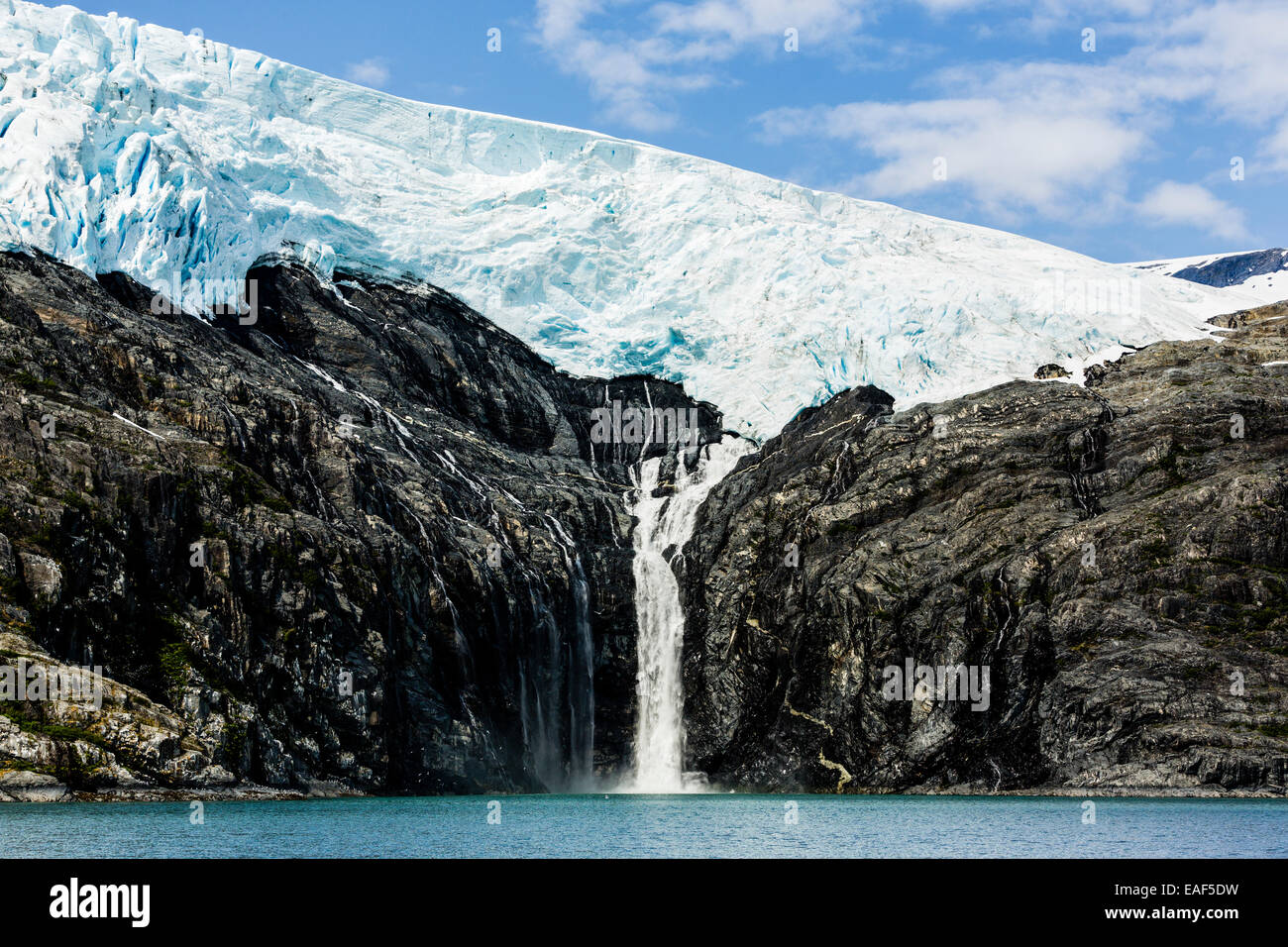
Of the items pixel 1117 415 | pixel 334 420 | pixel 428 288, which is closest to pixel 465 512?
pixel 334 420

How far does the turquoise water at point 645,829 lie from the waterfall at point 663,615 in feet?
61.5

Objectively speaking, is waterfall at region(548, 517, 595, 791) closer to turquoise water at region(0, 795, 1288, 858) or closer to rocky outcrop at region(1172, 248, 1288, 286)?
turquoise water at region(0, 795, 1288, 858)

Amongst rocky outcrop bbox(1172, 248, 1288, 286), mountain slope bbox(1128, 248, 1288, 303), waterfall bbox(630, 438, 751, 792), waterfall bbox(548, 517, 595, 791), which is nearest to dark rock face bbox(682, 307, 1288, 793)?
waterfall bbox(630, 438, 751, 792)

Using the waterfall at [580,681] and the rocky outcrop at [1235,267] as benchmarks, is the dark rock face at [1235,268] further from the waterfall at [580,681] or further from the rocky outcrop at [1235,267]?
the waterfall at [580,681]

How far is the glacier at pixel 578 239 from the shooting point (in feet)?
237

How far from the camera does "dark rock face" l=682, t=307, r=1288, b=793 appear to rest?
182 feet

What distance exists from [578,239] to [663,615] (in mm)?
29733

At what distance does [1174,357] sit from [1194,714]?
27.6 metres

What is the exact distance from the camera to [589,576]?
73.1 meters

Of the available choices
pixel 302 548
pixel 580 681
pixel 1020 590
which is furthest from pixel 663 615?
pixel 302 548

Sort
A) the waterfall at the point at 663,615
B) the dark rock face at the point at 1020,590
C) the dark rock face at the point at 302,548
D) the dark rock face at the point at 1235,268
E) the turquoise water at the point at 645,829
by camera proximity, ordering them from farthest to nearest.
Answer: the dark rock face at the point at 1235,268 < the waterfall at the point at 663,615 < the dark rock face at the point at 1020,590 < the dark rock face at the point at 302,548 < the turquoise water at the point at 645,829

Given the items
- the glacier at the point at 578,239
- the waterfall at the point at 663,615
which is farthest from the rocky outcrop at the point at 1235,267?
the waterfall at the point at 663,615

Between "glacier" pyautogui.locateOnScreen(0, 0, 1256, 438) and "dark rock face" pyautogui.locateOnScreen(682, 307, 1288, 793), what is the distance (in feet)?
27.9

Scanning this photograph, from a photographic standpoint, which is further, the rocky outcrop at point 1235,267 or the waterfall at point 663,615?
the rocky outcrop at point 1235,267
